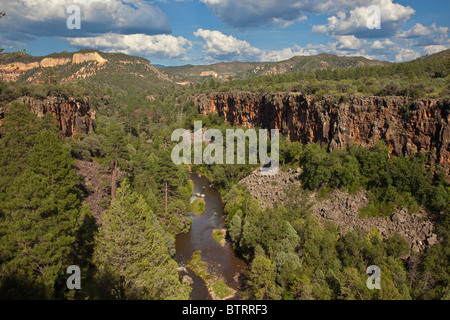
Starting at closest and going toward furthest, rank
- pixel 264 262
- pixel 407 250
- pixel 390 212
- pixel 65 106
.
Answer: pixel 264 262
pixel 407 250
pixel 390 212
pixel 65 106

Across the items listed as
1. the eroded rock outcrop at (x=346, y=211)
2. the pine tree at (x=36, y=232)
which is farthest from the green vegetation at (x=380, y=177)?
the pine tree at (x=36, y=232)

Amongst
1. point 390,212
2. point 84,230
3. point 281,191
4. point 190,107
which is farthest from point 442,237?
point 190,107

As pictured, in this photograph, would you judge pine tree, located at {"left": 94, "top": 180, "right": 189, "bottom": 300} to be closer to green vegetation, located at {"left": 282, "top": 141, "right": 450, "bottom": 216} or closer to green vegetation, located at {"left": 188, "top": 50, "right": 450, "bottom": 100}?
green vegetation, located at {"left": 282, "top": 141, "right": 450, "bottom": 216}

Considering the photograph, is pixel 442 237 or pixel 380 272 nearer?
pixel 380 272

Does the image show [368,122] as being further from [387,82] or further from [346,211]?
[346,211]

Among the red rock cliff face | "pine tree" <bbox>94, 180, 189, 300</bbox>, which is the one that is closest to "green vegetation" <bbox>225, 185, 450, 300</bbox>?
"pine tree" <bbox>94, 180, 189, 300</bbox>

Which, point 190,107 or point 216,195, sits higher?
point 190,107

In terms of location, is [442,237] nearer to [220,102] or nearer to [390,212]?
[390,212]

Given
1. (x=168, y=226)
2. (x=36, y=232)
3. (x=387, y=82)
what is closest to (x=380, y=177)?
(x=387, y=82)
